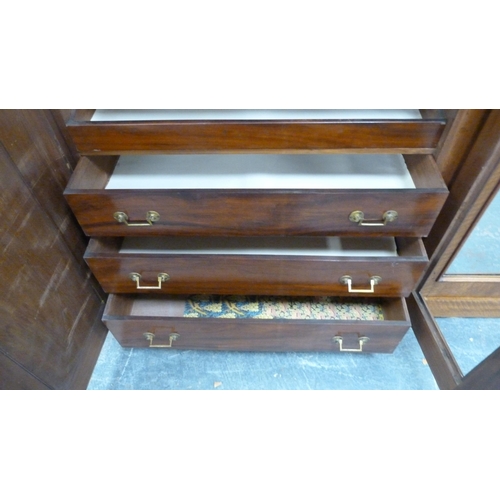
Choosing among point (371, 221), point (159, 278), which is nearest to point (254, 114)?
point (371, 221)

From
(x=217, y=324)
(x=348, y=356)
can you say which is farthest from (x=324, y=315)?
(x=217, y=324)

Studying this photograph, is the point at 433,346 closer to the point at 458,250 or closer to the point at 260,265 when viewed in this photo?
the point at 458,250

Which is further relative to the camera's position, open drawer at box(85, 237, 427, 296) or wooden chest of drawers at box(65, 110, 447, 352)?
open drawer at box(85, 237, 427, 296)

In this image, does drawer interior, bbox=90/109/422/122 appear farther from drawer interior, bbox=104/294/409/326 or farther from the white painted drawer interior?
drawer interior, bbox=104/294/409/326

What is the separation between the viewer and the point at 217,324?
2.75 ft

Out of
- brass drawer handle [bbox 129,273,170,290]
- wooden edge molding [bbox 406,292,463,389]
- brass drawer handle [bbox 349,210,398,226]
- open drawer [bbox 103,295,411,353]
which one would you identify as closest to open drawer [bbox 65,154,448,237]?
brass drawer handle [bbox 349,210,398,226]

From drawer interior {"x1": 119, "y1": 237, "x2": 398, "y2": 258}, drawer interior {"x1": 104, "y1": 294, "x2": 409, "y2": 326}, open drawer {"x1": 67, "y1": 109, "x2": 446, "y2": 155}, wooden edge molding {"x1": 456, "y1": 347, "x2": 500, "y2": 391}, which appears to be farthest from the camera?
drawer interior {"x1": 104, "y1": 294, "x2": 409, "y2": 326}

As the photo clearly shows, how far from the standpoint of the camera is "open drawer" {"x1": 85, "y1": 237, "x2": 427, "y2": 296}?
2.37ft

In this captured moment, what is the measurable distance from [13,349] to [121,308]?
9.8 inches

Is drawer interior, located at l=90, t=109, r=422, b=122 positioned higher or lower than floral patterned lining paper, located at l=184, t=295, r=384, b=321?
lower

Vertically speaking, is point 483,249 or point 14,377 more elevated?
point 483,249

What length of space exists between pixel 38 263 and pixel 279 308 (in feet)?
1.80

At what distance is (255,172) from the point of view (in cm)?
72

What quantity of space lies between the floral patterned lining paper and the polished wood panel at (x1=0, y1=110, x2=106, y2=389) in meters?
0.28
